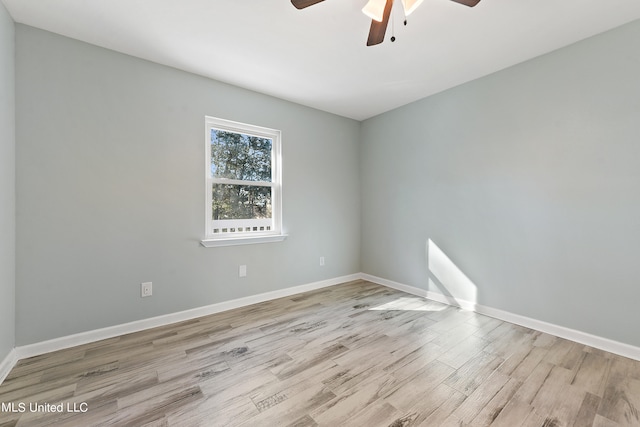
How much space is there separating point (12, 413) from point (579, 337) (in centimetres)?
400

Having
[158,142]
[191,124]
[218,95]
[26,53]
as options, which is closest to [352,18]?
[218,95]

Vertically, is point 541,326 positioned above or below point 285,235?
below

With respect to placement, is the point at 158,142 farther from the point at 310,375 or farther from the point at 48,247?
the point at 310,375

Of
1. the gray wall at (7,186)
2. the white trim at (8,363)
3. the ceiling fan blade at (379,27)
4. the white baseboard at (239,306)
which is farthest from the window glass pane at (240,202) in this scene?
the ceiling fan blade at (379,27)

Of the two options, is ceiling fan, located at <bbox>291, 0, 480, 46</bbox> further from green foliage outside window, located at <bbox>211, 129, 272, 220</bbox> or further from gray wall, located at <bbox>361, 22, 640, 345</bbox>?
green foliage outside window, located at <bbox>211, 129, 272, 220</bbox>

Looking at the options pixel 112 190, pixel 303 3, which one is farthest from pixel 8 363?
pixel 303 3

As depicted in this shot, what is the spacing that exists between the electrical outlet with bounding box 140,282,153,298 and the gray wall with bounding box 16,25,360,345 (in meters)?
0.03

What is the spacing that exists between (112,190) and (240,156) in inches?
50.6

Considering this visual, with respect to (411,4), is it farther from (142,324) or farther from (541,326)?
(142,324)

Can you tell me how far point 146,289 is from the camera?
8.02ft

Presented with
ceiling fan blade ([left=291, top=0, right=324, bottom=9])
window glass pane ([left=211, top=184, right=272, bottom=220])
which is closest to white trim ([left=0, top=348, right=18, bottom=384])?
window glass pane ([left=211, top=184, right=272, bottom=220])

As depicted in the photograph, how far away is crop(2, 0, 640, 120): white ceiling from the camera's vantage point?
6.01 feet

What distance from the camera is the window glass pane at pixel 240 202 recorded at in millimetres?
2918

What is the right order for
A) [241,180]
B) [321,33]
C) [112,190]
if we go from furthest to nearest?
[241,180]
[112,190]
[321,33]
